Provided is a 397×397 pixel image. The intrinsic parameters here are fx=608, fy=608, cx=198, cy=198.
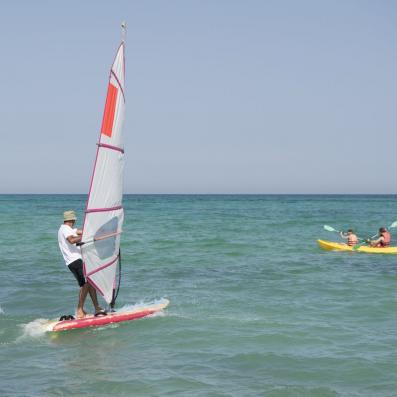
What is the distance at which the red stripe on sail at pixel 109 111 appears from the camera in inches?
369

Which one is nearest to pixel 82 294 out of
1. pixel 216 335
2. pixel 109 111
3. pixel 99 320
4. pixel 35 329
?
pixel 99 320

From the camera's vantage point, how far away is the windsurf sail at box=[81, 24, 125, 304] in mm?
9438

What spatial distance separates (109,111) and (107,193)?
4.36 feet

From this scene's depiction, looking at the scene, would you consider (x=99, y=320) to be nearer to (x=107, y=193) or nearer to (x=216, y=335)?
(x=216, y=335)

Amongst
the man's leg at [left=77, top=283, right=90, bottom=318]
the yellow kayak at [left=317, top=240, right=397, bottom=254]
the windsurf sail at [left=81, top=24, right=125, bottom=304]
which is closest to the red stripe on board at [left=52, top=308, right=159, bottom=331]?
the man's leg at [left=77, top=283, right=90, bottom=318]

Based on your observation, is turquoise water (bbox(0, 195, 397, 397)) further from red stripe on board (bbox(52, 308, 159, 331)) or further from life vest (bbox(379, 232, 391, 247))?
life vest (bbox(379, 232, 391, 247))

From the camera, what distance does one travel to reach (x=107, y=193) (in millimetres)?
9867

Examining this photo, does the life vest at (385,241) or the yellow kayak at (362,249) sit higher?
the life vest at (385,241)

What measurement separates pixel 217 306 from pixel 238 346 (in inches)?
122

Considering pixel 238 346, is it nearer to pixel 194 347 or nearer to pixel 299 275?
pixel 194 347

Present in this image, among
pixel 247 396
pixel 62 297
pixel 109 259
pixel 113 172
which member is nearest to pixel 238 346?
pixel 247 396

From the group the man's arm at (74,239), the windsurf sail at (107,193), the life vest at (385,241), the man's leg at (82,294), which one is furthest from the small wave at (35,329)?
the life vest at (385,241)

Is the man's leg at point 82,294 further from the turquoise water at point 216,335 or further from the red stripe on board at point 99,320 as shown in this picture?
the turquoise water at point 216,335

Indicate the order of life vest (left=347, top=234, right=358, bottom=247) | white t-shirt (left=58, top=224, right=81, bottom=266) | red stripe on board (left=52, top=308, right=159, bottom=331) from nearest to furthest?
white t-shirt (left=58, top=224, right=81, bottom=266) → red stripe on board (left=52, top=308, right=159, bottom=331) → life vest (left=347, top=234, right=358, bottom=247)
